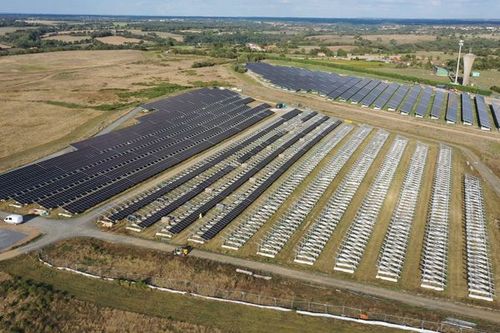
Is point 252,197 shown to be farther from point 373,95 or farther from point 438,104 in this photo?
point 438,104

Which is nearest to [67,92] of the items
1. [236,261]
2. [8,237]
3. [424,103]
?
[8,237]

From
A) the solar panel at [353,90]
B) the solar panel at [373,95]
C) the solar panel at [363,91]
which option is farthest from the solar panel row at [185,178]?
the solar panel at [353,90]

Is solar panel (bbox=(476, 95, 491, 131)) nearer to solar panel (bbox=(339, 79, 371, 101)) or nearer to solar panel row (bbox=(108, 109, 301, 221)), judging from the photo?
solar panel (bbox=(339, 79, 371, 101))

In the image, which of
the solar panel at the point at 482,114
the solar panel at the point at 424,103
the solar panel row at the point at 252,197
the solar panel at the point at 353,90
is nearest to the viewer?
the solar panel row at the point at 252,197

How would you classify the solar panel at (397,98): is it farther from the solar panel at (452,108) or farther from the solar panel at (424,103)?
the solar panel at (452,108)

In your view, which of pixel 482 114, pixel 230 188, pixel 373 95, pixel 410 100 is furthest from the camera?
pixel 373 95

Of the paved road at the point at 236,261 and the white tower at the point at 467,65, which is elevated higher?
the white tower at the point at 467,65

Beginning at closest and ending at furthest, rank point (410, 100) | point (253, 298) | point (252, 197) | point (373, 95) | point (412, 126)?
point (253, 298), point (252, 197), point (412, 126), point (410, 100), point (373, 95)

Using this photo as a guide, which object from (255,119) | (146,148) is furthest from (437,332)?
(255,119)
